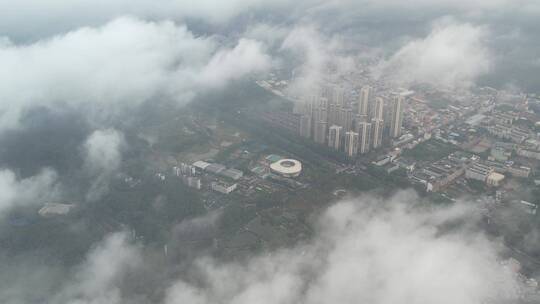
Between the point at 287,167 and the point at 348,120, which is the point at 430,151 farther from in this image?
the point at 287,167

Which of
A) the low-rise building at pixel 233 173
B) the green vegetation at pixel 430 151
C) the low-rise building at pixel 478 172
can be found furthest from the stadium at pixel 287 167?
the low-rise building at pixel 478 172

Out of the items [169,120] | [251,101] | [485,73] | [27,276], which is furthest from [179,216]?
[485,73]

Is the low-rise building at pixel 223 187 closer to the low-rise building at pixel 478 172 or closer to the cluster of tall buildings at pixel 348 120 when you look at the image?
the cluster of tall buildings at pixel 348 120

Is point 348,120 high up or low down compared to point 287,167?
up

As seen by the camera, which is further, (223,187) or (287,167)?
(287,167)

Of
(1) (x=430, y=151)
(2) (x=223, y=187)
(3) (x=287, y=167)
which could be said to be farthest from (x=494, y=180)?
(2) (x=223, y=187)

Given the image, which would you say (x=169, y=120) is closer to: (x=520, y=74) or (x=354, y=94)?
(x=354, y=94)

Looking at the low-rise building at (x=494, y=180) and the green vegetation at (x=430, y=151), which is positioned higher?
the low-rise building at (x=494, y=180)

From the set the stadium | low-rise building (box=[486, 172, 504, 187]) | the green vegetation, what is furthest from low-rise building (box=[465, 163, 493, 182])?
the stadium
